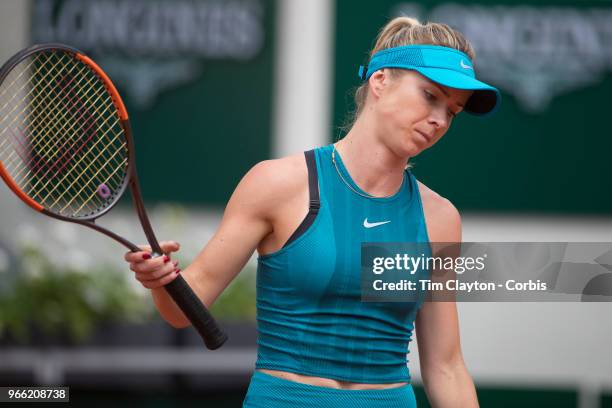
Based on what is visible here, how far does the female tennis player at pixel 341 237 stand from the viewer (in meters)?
2.58

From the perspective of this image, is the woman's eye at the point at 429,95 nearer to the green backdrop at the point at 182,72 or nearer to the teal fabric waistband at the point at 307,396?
the teal fabric waistband at the point at 307,396

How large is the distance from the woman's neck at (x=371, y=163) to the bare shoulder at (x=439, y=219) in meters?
0.11

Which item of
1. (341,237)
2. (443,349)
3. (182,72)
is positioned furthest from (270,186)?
(182,72)

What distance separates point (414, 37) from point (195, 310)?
91 cm

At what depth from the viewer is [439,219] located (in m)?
2.77

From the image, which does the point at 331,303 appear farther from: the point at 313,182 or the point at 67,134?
the point at 67,134

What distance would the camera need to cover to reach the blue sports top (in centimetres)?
257

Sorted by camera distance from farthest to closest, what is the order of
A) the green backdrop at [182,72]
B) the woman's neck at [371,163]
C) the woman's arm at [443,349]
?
the green backdrop at [182,72], the woman's arm at [443,349], the woman's neck at [371,163]

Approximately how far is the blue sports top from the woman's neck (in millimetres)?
42

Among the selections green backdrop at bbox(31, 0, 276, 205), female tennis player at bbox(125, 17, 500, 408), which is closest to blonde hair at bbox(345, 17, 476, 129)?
female tennis player at bbox(125, 17, 500, 408)

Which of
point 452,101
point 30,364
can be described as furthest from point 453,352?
point 30,364

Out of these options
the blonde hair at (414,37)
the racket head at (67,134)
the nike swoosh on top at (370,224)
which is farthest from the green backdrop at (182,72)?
the nike swoosh on top at (370,224)

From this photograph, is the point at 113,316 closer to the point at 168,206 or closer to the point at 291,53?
the point at 168,206

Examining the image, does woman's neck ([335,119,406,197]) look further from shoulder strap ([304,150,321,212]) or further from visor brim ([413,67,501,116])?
visor brim ([413,67,501,116])
